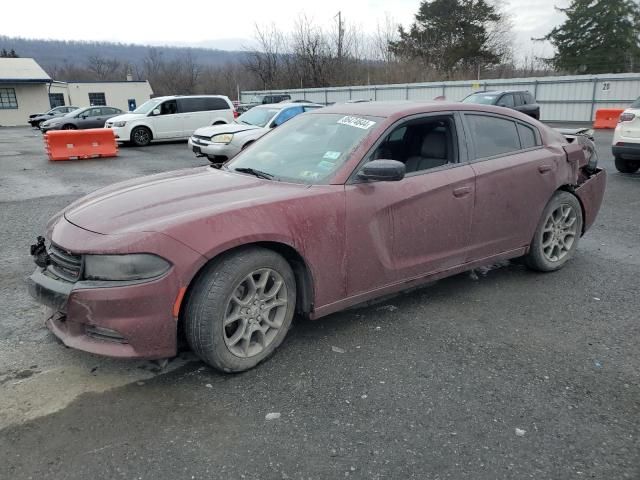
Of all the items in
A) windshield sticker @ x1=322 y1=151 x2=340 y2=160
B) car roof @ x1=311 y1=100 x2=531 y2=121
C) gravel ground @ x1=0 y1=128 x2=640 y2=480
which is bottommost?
gravel ground @ x1=0 y1=128 x2=640 y2=480

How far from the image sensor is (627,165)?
1031 cm

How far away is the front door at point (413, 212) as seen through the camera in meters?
3.48

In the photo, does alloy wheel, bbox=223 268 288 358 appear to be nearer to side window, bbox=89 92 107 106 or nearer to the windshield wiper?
the windshield wiper

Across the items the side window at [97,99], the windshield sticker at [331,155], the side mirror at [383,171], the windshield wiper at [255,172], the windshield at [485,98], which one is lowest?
the windshield wiper at [255,172]

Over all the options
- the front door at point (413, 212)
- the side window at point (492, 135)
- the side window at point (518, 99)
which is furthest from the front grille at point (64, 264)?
the side window at point (518, 99)

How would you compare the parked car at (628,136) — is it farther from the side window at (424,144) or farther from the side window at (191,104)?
the side window at (191,104)

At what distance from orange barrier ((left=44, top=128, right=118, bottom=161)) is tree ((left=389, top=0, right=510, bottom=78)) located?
35.2 meters

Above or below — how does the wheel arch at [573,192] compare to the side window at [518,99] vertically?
below

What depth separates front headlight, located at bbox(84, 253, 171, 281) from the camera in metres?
2.75

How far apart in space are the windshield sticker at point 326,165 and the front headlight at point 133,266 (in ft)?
4.42

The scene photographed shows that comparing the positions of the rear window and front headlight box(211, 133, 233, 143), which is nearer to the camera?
front headlight box(211, 133, 233, 143)

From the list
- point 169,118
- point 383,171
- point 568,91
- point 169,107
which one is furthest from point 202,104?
point 568,91

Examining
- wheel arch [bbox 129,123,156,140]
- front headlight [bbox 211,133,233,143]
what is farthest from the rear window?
front headlight [bbox 211,133,233,143]

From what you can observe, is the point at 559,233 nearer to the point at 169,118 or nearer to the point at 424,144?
the point at 424,144
